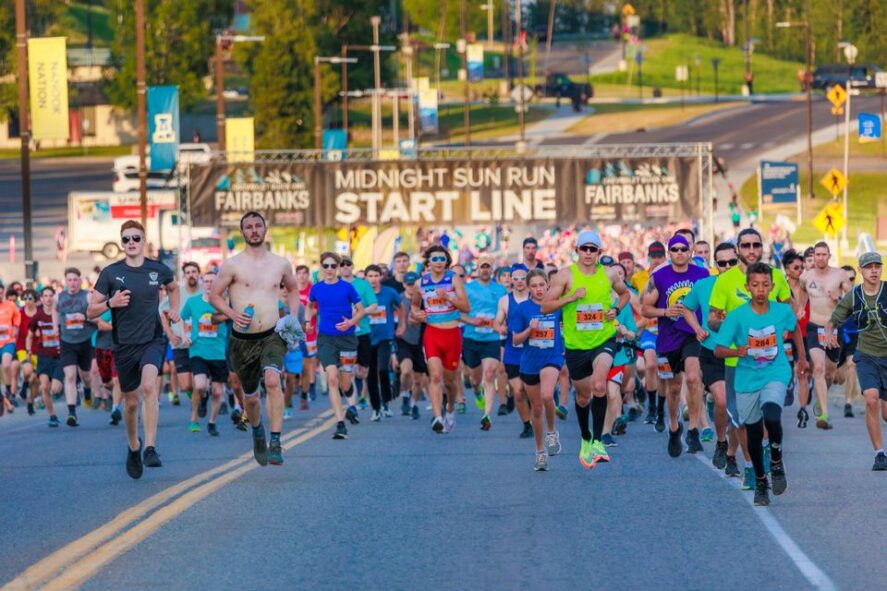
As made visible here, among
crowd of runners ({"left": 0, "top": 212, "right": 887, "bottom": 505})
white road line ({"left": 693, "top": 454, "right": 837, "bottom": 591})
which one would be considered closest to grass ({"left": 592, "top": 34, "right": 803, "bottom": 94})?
crowd of runners ({"left": 0, "top": 212, "right": 887, "bottom": 505})

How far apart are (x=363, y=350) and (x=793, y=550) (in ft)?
39.4

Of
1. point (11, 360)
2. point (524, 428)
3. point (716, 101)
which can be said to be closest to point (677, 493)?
point (524, 428)

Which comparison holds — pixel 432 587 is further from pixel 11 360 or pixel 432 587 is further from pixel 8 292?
pixel 8 292

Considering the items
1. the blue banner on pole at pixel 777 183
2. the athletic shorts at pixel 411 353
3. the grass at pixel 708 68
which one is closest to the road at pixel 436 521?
the athletic shorts at pixel 411 353

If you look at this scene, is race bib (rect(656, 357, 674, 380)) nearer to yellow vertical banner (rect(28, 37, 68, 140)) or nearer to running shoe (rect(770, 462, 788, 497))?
running shoe (rect(770, 462, 788, 497))

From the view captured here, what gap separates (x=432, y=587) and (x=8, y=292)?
70.4 feet

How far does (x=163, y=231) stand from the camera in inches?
2448

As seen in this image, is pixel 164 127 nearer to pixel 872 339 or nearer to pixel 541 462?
pixel 541 462

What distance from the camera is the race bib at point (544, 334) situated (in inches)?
628

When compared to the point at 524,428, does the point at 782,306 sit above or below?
above

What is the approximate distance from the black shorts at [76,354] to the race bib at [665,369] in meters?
9.51

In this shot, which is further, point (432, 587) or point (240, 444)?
point (240, 444)

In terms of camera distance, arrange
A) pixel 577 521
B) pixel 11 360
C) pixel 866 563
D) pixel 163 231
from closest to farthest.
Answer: pixel 866 563
pixel 577 521
pixel 11 360
pixel 163 231

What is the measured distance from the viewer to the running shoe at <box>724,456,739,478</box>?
1443cm
